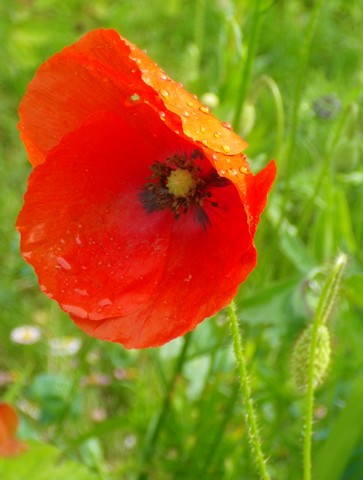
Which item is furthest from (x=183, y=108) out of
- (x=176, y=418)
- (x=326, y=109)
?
(x=176, y=418)

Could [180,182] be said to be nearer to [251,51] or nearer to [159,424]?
[251,51]

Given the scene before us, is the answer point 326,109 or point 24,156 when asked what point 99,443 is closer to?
point 326,109

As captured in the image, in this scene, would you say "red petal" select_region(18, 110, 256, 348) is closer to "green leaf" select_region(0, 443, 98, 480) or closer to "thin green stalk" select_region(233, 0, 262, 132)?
"thin green stalk" select_region(233, 0, 262, 132)

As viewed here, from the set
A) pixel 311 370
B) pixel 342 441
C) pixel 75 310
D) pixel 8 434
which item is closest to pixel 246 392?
pixel 311 370

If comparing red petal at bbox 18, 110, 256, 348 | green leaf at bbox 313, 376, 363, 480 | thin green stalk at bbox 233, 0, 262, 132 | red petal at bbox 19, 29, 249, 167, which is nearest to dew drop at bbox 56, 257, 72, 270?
red petal at bbox 18, 110, 256, 348

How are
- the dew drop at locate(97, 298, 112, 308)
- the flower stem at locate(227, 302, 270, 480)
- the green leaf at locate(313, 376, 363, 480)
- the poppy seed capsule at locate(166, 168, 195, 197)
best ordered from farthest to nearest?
1. the green leaf at locate(313, 376, 363, 480)
2. the poppy seed capsule at locate(166, 168, 195, 197)
3. the dew drop at locate(97, 298, 112, 308)
4. the flower stem at locate(227, 302, 270, 480)

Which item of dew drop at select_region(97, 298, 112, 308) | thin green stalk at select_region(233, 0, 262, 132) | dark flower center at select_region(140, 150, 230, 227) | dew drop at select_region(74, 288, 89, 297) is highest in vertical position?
thin green stalk at select_region(233, 0, 262, 132)
